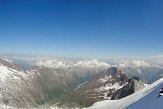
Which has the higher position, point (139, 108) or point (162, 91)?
point (162, 91)

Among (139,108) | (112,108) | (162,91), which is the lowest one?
(112,108)

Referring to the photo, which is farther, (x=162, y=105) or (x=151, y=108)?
(x=151, y=108)

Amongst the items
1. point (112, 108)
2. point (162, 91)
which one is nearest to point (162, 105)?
point (162, 91)

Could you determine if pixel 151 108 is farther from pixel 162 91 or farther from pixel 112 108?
pixel 112 108

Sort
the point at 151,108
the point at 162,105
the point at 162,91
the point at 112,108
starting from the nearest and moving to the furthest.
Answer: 1. the point at 162,105
2. the point at 151,108
3. the point at 162,91
4. the point at 112,108

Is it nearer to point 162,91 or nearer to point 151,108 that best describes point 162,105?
point 151,108

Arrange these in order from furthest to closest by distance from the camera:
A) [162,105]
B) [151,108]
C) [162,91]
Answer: [162,91] < [151,108] < [162,105]

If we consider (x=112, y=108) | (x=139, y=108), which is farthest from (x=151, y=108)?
(x=112, y=108)

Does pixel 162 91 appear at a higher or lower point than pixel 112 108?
higher

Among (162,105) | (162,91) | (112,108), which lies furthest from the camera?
(112,108)
